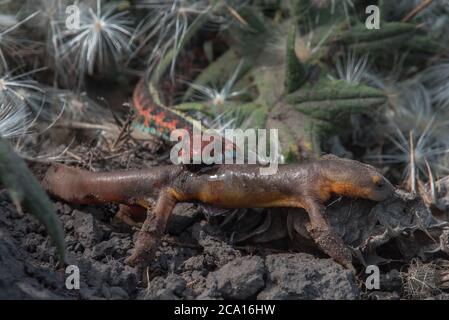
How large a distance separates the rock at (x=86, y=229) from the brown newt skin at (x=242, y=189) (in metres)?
0.08

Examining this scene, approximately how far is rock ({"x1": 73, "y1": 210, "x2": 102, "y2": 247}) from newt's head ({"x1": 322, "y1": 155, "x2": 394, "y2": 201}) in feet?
2.89

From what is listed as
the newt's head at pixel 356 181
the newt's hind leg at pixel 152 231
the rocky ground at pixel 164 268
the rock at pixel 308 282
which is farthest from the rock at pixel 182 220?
the newt's head at pixel 356 181

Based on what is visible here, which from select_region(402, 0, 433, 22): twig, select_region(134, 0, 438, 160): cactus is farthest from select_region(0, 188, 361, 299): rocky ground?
select_region(402, 0, 433, 22): twig

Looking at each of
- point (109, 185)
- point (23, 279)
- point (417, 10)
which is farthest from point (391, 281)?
point (417, 10)

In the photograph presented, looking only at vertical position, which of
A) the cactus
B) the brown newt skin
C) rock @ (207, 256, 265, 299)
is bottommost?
rock @ (207, 256, 265, 299)

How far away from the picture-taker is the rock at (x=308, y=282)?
2.17 meters

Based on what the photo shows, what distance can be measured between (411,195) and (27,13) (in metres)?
2.19

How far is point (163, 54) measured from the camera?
3607mm

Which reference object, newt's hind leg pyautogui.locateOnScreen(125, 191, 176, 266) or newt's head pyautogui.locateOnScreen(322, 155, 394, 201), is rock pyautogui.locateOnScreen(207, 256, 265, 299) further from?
newt's head pyautogui.locateOnScreen(322, 155, 394, 201)

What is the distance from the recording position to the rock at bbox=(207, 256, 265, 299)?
7.09 feet

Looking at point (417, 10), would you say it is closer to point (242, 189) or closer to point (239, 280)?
point (242, 189)

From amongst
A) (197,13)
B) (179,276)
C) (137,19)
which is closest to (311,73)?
(197,13)

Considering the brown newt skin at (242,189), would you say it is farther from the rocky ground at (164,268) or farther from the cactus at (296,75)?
A: the cactus at (296,75)

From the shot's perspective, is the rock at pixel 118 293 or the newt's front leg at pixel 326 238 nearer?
the rock at pixel 118 293
